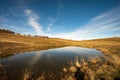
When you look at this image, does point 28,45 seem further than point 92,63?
Yes

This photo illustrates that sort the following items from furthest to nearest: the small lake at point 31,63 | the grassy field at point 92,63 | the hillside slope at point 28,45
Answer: the hillside slope at point 28,45 < the small lake at point 31,63 < the grassy field at point 92,63

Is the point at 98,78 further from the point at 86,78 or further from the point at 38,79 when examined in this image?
the point at 38,79

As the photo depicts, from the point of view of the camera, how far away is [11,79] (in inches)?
415

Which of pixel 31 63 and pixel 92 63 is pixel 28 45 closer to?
pixel 31 63

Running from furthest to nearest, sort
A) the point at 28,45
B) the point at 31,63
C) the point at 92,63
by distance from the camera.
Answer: the point at 28,45, the point at 31,63, the point at 92,63

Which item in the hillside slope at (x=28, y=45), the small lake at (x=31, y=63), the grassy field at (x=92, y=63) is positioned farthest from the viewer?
the hillside slope at (x=28, y=45)

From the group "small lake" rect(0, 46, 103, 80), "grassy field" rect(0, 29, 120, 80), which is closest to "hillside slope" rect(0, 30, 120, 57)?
"grassy field" rect(0, 29, 120, 80)

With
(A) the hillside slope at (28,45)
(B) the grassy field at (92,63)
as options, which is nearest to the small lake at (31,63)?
(B) the grassy field at (92,63)

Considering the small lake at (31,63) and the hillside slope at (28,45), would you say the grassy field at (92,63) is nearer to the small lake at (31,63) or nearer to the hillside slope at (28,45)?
the hillside slope at (28,45)

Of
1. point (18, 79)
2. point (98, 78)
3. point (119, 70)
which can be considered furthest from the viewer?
point (18, 79)

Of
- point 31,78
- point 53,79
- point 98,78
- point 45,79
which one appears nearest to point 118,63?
point 98,78

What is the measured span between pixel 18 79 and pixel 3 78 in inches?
57.4

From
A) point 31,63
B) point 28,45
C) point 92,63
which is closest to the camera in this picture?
point 92,63

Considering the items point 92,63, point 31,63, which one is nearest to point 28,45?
point 31,63
